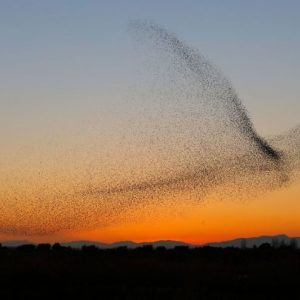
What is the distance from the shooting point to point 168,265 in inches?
2052

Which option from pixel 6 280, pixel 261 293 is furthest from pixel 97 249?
pixel 261 293

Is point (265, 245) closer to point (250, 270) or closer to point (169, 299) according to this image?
point (250, 270)

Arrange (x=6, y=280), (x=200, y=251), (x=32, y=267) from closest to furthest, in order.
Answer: (x=6, y=280)
(x=32, y=267)
(x=200, y=251)

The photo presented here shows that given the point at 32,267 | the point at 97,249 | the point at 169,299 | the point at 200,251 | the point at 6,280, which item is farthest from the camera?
the point at 97,249

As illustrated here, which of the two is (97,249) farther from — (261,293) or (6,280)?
(261,293)

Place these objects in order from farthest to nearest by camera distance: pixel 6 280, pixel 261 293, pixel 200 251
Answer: pixel 200 251 → pixel 6 280 → pixel 261 293

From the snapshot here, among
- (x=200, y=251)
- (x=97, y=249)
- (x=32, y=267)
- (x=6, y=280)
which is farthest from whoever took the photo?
(x=97, y=249)

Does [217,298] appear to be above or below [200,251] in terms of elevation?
below

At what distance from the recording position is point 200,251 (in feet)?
242

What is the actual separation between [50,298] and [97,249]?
41669mm

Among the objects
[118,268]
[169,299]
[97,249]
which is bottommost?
[169,299]

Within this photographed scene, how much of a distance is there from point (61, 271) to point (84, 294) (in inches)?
375

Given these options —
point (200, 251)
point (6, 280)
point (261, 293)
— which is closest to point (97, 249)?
point (200, 251)

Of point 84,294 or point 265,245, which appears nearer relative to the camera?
point 84,294
